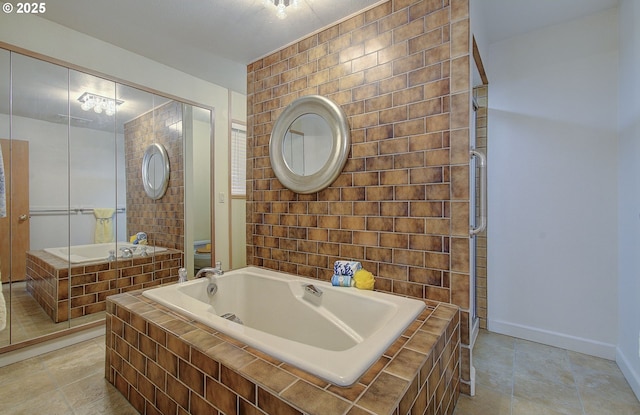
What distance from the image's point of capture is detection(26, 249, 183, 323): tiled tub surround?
2.03 metres

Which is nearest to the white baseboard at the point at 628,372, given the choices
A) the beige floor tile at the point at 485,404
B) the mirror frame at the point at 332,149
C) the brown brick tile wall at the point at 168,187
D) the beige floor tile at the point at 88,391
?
the beige floor tile at the point at 485,404

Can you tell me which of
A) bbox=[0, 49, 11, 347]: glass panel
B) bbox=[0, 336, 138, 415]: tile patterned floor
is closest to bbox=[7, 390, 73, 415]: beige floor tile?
bbox=[0, 336, 138, 415]: tile patterned floor

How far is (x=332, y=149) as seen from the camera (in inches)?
77.5

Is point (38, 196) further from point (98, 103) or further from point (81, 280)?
point (98, 103)

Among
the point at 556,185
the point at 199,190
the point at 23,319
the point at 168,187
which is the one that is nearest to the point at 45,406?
the point at 23,319

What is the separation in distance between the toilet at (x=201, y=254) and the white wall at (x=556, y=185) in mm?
2711

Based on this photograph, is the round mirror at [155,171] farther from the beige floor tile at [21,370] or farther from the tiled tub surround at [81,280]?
the beige floor tile at [21,370]

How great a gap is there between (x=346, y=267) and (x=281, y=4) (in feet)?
5.26

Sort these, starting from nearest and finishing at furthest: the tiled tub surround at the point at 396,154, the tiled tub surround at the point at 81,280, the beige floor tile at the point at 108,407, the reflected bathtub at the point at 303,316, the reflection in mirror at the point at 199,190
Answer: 1. the reflected bathtub at the point at 303,316
2. the beige floor tile at the point at 108,407
3. the tiled tub surround at the point at 396,154
4. the tiled tub surround at the point at 81,280
5. the reflection in mirror at the point at 199,190

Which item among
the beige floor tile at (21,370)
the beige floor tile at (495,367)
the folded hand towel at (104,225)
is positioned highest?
the folded hand towel at (104,225)

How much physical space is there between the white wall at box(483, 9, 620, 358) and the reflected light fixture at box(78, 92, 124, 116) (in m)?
3.11

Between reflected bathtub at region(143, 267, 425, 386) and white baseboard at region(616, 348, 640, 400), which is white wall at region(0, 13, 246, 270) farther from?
white baseboard at region(616, 348, 640, 400)

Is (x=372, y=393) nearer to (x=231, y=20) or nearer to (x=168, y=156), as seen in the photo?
(x=231, y=20)

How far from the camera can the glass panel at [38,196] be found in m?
1.91
